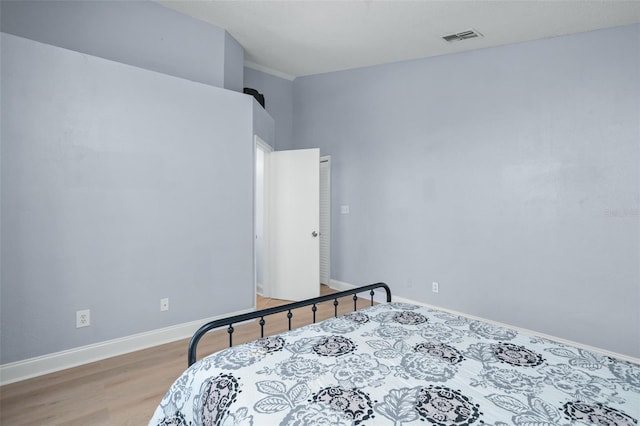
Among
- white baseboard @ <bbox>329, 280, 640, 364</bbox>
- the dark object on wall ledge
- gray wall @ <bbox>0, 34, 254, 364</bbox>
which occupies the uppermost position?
the dark object on wall ledge

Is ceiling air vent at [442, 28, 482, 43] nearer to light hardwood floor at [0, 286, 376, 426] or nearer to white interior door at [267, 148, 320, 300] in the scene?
white interior door at [267, 148, 320, 300]

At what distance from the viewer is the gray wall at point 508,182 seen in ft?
9.05

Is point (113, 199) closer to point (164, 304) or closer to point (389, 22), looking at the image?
point (164, 304)

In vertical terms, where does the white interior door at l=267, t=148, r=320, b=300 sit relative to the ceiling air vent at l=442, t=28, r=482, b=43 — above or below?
below

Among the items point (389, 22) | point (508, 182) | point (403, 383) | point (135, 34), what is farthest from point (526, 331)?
point (135, 34)

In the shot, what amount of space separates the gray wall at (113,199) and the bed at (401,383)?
5.65 ft

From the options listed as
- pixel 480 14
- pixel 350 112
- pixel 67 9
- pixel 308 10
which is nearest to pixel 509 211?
pixel 480 14

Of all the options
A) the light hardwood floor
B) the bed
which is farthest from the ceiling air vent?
the light hardwood floor

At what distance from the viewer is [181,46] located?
132 inches

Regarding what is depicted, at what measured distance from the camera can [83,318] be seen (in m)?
2.63

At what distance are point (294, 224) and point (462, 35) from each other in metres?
2.85

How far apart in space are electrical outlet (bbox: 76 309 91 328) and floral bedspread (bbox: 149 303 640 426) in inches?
68.1

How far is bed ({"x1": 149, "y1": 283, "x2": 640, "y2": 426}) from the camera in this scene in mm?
1065

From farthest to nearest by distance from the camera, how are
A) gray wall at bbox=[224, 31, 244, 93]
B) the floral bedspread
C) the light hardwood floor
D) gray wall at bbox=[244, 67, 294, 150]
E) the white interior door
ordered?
gray wall at bbox=[244, 67, 294, 150]
the white interior door
gray wall at bbox=[224, 31, 244, 93]
the light hardwood floor
the floral bedspread
